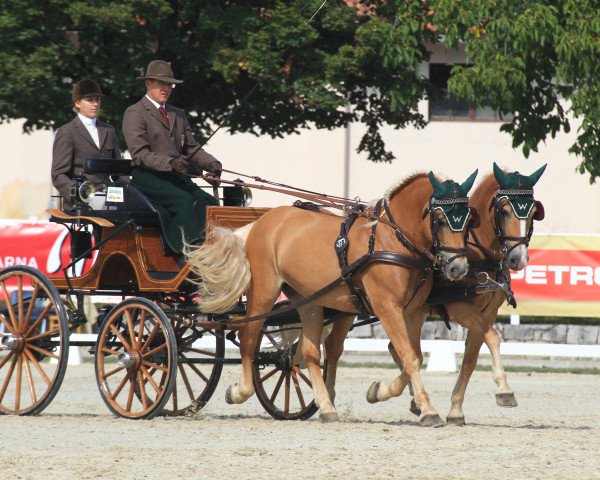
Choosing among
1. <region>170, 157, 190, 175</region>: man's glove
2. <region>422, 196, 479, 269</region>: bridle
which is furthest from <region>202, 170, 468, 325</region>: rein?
<region>170, 157, 190, 175</region>: man's glove

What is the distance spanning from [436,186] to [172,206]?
2.21 meters

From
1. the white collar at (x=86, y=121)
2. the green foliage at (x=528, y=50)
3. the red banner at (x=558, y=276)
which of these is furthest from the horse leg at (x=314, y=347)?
the red banner at (x=558, y=276)

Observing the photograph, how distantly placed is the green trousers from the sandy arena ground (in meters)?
1.36

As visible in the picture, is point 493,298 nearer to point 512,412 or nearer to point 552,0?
point 512,412

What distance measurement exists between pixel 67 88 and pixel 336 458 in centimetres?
1077

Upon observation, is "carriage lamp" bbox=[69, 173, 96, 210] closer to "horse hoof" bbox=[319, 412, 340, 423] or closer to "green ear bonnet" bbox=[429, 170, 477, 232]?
"horse hoof" bbox=[319, 412, 340, 423]

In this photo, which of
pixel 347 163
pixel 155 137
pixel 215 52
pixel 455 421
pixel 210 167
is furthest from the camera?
pixel 347 163

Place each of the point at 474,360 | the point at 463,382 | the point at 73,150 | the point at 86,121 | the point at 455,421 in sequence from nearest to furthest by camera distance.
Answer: the point at 455,421 → the point at 463,382 → the point at 474,360 → the point at 73,150 → the point at 86,121

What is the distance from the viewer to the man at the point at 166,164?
388 inches

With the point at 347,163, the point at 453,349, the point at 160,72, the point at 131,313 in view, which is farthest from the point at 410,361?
the point at 347,163

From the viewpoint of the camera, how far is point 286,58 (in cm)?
1683

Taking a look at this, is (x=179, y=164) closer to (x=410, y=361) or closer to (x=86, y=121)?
(x=86, y=121)

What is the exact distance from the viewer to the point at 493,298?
9.69 meters

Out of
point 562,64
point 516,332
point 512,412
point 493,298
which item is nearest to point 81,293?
point 493,298
